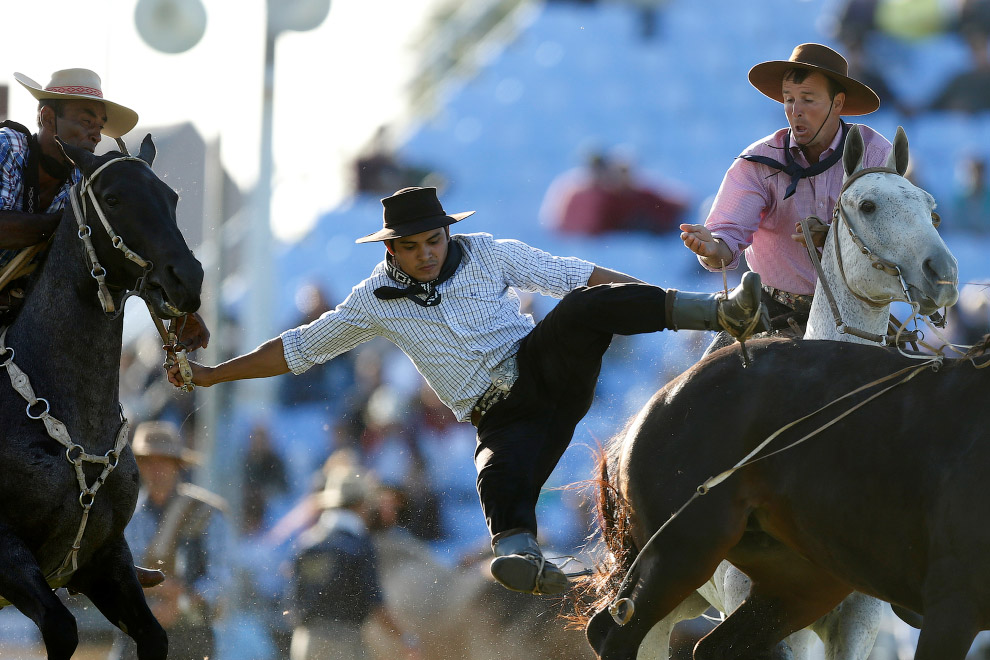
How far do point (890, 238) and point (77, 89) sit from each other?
9.57ft

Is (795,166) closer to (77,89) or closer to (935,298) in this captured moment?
(935,298)

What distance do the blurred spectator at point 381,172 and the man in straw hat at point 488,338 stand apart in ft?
23.1

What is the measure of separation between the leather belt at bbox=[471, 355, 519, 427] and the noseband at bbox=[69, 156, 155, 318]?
1.22 m

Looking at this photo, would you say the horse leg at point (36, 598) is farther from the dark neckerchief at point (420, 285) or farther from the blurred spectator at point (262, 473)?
the blurred spectator at point (262, 473)

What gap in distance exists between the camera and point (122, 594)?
13.3 feet

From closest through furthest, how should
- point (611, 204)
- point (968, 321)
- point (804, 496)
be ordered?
point (804, 496) → point (968, 321) → point (611, 204)

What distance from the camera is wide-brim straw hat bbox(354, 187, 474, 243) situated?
422cm

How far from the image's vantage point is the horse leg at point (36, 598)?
3.59m

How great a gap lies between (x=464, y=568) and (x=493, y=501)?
3.28m

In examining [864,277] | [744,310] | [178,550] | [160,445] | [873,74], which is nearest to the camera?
[744,310]

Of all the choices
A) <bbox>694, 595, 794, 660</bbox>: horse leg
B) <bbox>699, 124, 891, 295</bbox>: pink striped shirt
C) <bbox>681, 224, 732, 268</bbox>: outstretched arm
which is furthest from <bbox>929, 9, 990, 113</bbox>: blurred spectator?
<bbox>694, 595, 794, 660</bbox>: horse leg

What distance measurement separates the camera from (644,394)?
29.4 ft

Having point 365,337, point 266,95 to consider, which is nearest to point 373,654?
point 365,337

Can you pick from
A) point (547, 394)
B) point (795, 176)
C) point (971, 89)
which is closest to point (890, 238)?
point (795, 176)
